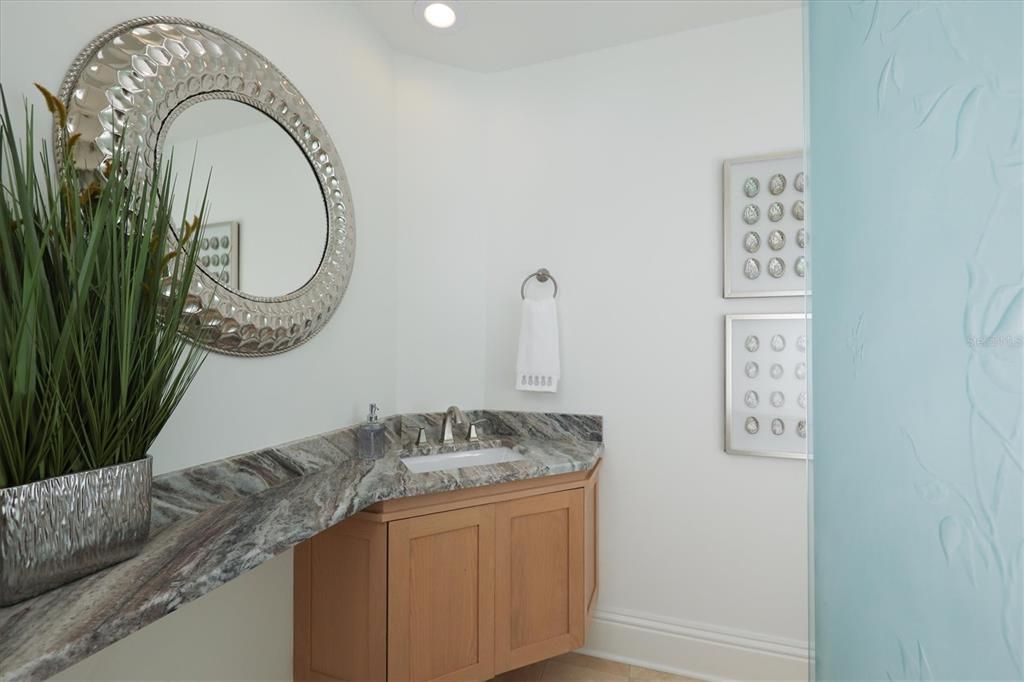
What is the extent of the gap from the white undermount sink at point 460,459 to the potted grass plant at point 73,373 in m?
1.05

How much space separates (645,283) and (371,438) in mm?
1258

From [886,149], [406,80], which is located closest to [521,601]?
[886,149]

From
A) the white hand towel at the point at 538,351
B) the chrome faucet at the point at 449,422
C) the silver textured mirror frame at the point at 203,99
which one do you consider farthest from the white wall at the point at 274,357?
the white hand towel at the point at 538,351

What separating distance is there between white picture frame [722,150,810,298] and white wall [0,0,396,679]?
1393mm

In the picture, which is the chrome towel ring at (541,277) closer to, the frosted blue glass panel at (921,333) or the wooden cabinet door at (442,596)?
the wooden cabinet door at (442,596)

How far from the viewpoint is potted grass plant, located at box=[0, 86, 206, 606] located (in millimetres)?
783

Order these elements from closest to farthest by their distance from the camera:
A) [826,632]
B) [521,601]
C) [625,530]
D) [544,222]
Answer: [826,632] → [521,601] → [625,530] → [544,222]

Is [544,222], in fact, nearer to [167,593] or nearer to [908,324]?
[167,593]

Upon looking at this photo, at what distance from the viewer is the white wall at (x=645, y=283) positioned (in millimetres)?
2000

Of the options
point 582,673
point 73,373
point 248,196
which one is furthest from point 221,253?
point 582,673

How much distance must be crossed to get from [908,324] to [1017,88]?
0.14m

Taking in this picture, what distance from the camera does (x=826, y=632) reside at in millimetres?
470

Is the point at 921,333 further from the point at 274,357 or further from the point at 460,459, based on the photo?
the point at 460,459

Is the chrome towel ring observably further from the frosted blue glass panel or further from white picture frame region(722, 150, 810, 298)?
the frosted blue glass panel
